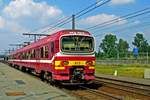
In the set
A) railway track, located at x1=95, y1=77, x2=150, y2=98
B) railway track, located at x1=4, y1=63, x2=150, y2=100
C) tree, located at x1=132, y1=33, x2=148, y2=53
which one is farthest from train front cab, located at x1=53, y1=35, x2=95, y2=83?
tree, located at x1=132, y1=33, x2=148, y2=53

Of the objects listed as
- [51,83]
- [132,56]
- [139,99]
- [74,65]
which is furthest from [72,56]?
[132,56]

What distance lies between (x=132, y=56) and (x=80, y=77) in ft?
178

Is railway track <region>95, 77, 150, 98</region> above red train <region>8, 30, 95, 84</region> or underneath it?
underneath

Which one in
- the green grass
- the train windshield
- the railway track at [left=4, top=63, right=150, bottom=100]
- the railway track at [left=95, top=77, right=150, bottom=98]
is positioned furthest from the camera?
the green grass

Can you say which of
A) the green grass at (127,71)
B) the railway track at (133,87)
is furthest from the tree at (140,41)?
the railway track at (133,87)

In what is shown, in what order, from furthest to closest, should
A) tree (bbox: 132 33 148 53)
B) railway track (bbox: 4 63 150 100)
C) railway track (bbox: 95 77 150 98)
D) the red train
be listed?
tree (bbox: 132 33 148 53) → the red train → railway track (bbox: 95 77 150 98) → railway track (bbox: 4 63 150 100)

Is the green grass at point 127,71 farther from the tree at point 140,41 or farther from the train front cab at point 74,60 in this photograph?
the tree at point 140,41

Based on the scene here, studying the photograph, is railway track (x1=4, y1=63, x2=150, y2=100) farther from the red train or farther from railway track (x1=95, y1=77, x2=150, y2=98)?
the red train

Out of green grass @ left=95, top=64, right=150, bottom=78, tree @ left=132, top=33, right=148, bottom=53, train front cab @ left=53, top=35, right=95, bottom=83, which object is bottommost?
green grass @ left=95, top=64, right=150, bottom=78

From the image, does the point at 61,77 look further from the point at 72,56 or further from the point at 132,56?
the point at 132,56

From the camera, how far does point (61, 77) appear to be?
19.7 metres

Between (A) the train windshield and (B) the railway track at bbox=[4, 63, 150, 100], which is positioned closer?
(B) the railway track at bbox=[4, 63, 150, 100]

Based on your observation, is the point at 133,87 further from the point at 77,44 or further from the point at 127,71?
the point at 127,71

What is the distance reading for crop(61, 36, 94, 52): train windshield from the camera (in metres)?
20.1
